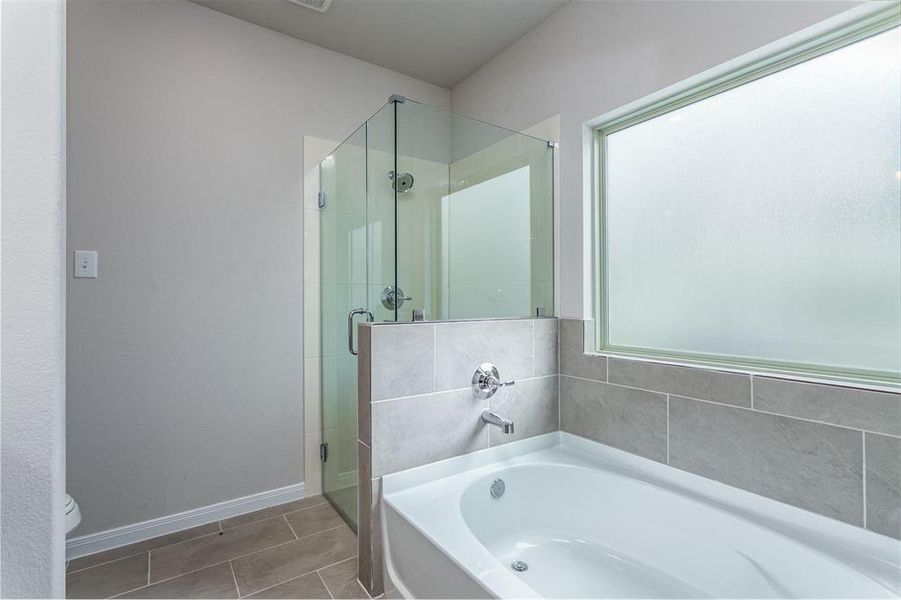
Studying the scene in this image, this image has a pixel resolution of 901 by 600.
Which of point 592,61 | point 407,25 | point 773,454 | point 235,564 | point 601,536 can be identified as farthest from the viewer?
point 407,25

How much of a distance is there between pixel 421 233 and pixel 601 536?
58.2 inches

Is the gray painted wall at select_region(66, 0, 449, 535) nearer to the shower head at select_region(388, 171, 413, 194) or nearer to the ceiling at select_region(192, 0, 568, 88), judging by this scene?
the ceiling at select_region(192, 0, 568, 88)

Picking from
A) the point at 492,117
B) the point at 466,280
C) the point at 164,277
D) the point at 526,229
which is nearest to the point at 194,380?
the point at 164,277

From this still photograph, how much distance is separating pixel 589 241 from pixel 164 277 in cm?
212

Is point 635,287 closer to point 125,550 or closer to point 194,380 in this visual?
point 194,380

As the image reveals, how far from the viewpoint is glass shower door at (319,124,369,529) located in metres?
1.97

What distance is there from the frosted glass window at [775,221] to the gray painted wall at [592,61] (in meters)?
0.16

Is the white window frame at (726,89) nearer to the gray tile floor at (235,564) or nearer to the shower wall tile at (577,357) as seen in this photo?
the shower wall tile at (577,357)

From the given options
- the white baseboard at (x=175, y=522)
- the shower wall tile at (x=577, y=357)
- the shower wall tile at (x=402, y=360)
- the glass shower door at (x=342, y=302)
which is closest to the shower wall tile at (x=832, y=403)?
the shower wall tile at (x=577, y=357)

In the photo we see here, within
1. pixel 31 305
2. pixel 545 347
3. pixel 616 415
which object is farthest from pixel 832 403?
pixel 31 305

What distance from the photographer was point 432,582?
4.15 ft

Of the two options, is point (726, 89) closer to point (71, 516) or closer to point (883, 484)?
point (883, 484)

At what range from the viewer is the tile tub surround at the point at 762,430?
1.17 m

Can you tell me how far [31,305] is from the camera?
0.66m
